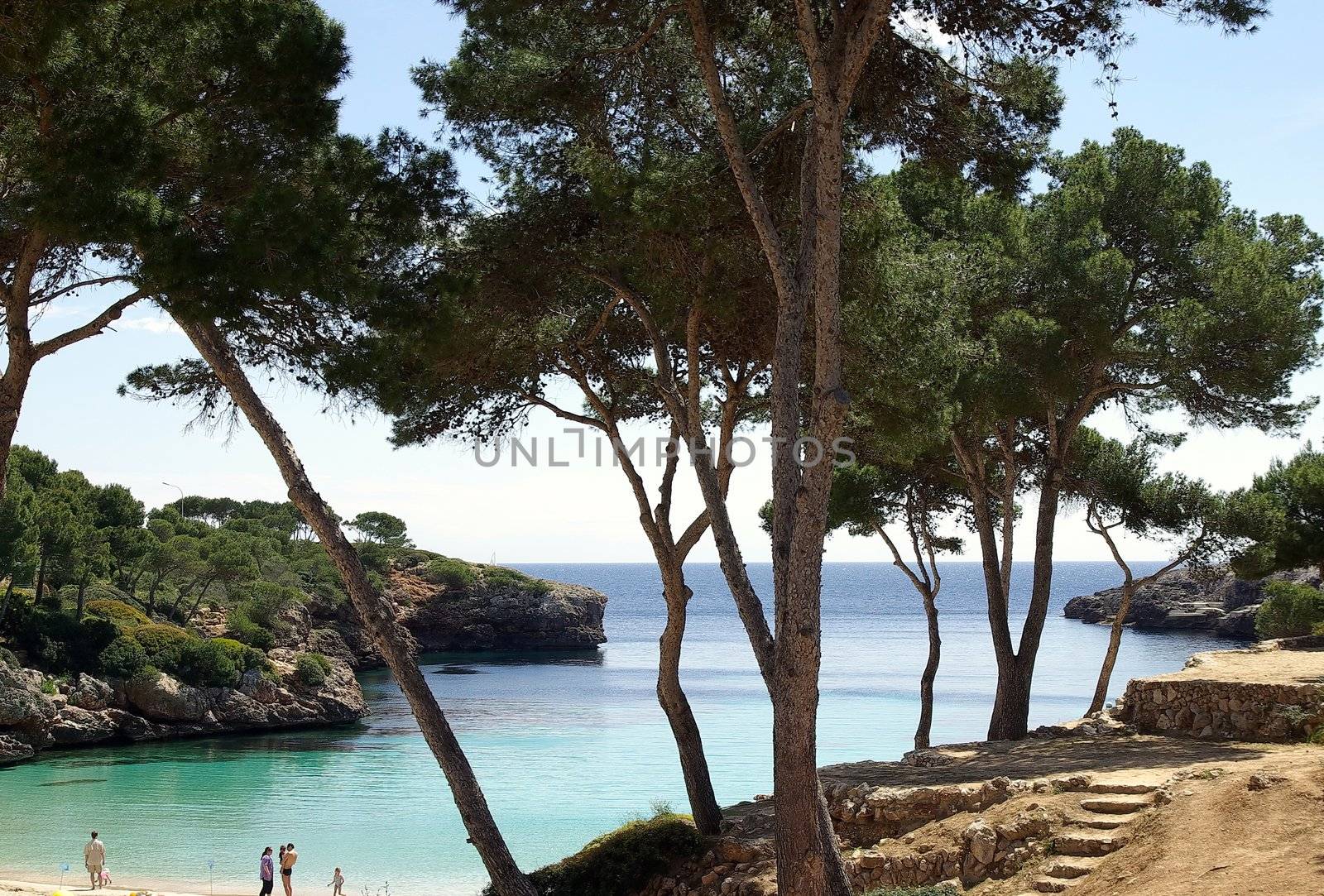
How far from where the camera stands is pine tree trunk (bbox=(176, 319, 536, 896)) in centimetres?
919

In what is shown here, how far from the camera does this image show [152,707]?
3588cm

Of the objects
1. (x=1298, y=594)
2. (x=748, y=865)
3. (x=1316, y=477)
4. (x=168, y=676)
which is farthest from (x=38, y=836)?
(x=1298, y=594)

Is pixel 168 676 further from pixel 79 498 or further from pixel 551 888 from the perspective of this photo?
pixel 551 888

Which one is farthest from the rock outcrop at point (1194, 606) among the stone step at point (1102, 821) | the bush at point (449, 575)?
the stone step at point (1102, 821)

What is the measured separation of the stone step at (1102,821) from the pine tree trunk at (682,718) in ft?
12.3

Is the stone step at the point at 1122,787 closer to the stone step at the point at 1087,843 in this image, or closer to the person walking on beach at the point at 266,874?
the stone step at the point at 1087,843

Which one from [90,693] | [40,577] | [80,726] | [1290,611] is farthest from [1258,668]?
[40,577]

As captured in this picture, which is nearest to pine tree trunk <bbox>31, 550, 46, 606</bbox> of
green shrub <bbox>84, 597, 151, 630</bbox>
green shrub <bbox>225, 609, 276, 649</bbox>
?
green shrub <bbox>84, 597, 151, 630</bbox>

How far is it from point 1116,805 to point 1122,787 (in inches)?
14.7

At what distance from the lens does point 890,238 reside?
34.7 ft

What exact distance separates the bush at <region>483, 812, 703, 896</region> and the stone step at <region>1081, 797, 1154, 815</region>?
3914 millimetres

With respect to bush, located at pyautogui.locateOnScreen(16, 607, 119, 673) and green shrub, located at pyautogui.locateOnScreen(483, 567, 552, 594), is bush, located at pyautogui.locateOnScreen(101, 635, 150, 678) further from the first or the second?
green shrub, located at pyautogui.locateOnScreen(483, 567, 552, 594)

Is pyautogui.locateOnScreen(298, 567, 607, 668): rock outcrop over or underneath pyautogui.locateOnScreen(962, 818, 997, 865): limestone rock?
underneath

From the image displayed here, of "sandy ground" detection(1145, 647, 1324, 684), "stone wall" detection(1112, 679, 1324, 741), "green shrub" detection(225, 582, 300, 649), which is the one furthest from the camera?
"green shrub" detection(225, 582, 300, 649)
